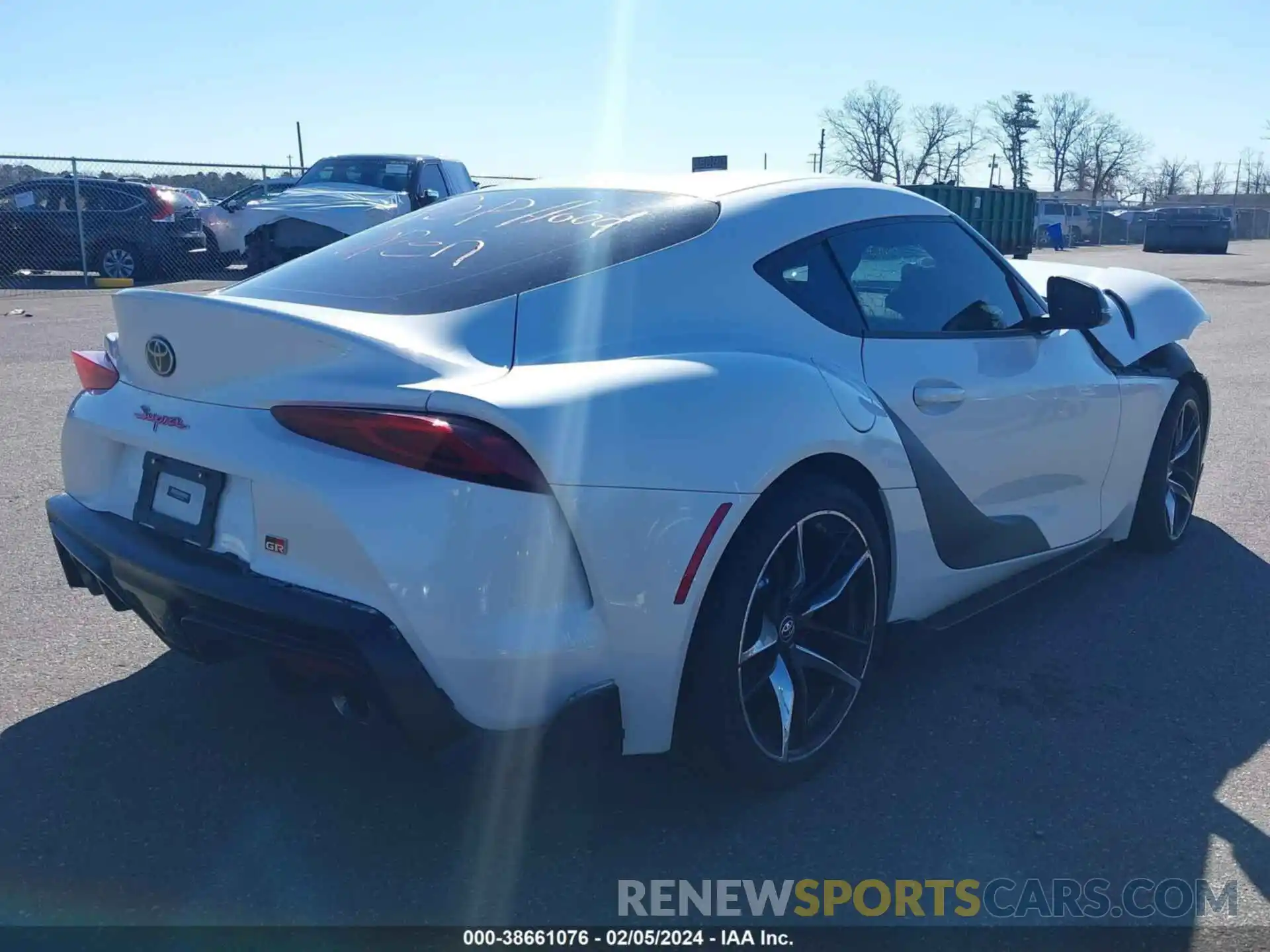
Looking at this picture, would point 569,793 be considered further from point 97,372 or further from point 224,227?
point 224,227

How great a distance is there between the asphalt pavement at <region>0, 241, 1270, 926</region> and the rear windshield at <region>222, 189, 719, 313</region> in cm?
110

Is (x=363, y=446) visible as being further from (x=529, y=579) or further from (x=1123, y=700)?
(x=1123, y=700)

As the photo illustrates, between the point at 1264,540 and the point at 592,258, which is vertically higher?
the point at 592,258

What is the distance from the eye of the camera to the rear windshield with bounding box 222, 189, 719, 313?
2.91m

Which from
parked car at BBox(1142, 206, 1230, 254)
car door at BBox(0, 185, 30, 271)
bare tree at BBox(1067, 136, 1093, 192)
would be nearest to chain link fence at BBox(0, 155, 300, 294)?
car door at BBox(0, 185, 30, 271)

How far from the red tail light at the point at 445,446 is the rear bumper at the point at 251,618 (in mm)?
322

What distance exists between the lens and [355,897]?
8.30ft

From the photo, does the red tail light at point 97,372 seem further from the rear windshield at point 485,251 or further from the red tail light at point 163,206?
the red tail light at point 163,206

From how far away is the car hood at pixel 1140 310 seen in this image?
4445 millimetres

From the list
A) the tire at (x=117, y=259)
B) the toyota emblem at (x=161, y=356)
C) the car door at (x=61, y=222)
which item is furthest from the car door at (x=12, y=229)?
the toyota emblem at (x=161, y=356)

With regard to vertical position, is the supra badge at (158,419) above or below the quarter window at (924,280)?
below

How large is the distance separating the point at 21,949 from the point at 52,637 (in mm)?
1645

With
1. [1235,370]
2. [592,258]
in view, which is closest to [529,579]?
[592,258]

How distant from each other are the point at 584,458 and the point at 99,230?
1719 cm
